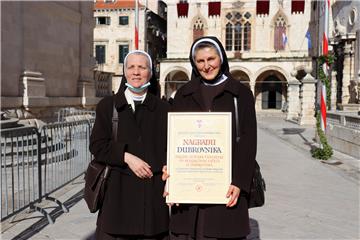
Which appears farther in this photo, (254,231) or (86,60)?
(86,60)

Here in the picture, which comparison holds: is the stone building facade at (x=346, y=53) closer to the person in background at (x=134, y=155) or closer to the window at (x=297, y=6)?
the window at (x=297, y=6)

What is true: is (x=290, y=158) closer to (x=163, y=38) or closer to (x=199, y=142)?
(x=199, y=142)

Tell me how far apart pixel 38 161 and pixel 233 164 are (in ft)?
14.6

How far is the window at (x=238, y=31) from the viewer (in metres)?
44.0

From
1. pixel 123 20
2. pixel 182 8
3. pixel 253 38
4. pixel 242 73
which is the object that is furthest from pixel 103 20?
pixel 253 38

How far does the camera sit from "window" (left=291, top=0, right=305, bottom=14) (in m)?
42.5

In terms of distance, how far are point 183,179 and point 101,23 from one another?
4747cm

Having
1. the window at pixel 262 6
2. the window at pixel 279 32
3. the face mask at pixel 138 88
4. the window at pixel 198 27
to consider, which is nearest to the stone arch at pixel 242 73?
the window at pixel 279 32

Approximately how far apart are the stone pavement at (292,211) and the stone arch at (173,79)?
34205 mm

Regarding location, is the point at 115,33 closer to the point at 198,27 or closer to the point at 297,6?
the point at 198,27

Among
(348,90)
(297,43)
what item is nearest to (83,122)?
(348,90)

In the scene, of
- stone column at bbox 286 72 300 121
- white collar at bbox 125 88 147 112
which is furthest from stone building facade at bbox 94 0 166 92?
white collar at bbox 125 88 147 112

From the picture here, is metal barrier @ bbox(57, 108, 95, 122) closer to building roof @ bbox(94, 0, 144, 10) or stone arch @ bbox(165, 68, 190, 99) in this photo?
stone arch @ bbox(165, 68, 190, 99)

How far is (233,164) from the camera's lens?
3.06 meters
